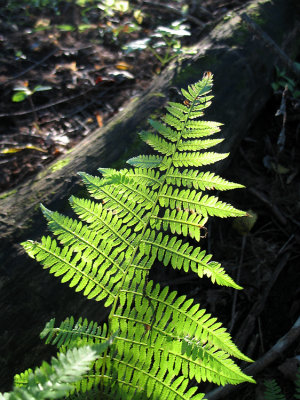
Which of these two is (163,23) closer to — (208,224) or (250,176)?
(250,176)

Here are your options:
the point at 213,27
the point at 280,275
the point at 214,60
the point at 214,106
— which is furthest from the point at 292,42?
the point at 280,275

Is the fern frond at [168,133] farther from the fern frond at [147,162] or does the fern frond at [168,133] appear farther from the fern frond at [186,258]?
the fern frond at [186,258]

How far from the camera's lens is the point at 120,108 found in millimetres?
3840

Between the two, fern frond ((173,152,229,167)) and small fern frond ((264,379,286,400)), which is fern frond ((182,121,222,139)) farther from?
small fern frond ((264,379,286,400))

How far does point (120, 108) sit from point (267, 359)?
282 cm

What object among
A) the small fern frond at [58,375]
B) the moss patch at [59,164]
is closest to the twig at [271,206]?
the moss patch at [59,164]

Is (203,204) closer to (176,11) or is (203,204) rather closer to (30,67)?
(30,67)

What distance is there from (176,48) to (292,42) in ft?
3.88

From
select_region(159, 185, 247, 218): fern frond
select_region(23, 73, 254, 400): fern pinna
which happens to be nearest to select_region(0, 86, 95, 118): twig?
select_region(23, 73, 254, 400): fern pinna

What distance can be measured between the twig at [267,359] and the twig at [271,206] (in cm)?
82

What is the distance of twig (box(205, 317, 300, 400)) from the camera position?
1937 millimetres

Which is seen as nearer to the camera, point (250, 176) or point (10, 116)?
point (250, 176)

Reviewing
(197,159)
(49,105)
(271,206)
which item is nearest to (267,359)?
(271,206)

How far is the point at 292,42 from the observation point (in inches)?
140
